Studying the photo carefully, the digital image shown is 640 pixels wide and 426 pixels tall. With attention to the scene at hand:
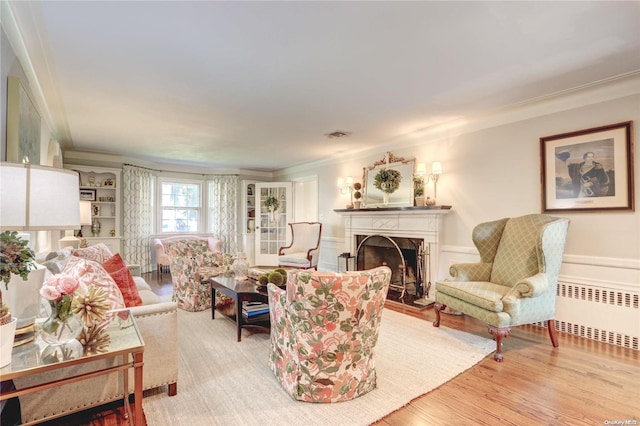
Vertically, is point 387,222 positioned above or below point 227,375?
above

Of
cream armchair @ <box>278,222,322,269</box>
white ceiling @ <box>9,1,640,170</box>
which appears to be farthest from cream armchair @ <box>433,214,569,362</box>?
cream armchair @ <box>278,222,322,269</box>

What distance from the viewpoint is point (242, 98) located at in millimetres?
3066

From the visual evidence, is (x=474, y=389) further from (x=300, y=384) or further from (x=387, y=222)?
(x=387, y=222)

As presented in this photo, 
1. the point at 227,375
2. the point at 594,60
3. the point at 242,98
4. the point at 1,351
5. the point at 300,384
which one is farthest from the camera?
the point at 242,98

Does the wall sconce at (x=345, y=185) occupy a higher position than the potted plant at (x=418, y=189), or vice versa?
the wall sconce at (x=345, y=185)

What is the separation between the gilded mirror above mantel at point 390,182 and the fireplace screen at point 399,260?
22.5 inches

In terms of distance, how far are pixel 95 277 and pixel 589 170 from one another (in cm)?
420

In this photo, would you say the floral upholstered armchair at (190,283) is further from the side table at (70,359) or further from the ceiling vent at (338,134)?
the ceiling vent at (338,134)

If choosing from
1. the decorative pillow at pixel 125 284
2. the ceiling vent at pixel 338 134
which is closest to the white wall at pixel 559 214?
the ceiling vent at pixel 338 134

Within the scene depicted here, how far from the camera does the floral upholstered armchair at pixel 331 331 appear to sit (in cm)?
174

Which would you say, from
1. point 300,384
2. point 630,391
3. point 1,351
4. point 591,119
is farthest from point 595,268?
point 1,351

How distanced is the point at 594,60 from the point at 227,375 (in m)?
3.69

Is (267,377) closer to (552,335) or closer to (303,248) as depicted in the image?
(552,335)

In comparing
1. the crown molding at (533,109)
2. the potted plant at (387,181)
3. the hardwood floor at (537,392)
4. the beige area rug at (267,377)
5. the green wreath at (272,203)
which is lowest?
the hardwood floor at (537,392)
